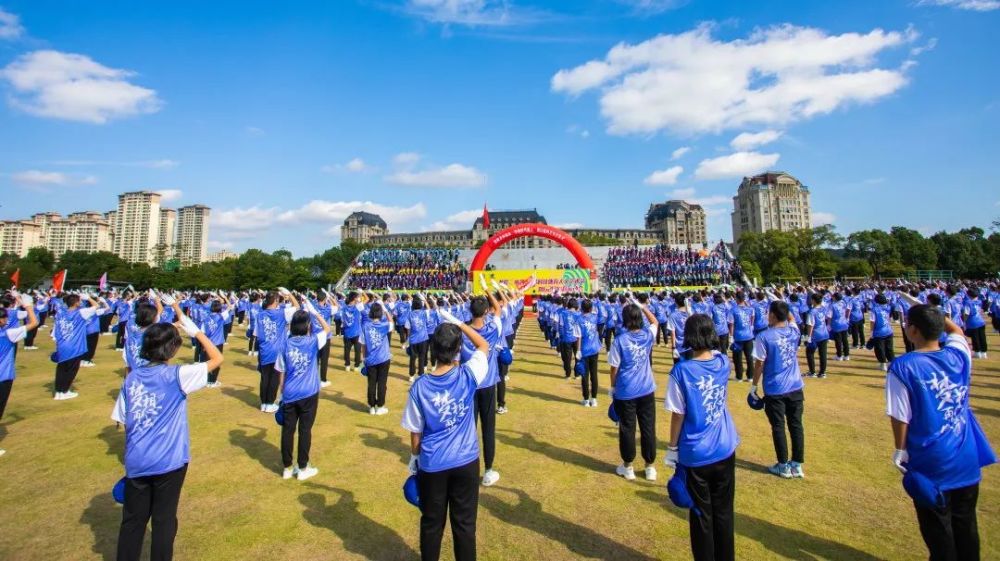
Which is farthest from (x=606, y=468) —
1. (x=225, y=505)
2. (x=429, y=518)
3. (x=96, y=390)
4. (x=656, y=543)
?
(x=96, y=390)

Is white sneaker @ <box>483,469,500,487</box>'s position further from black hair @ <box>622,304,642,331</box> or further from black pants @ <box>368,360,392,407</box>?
black pants @ <box>368,360,392,407</box>

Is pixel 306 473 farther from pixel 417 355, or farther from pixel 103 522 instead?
pixel 417 355

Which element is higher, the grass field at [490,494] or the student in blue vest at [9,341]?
the student in blue vest at [9,341]

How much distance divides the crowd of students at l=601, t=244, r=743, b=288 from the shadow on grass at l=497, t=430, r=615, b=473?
35.1 meters

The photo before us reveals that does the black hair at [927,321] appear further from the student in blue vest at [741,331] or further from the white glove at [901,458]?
the student in blue vest at [741,331]

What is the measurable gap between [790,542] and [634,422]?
1.82 metres

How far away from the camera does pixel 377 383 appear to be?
829 centimetres

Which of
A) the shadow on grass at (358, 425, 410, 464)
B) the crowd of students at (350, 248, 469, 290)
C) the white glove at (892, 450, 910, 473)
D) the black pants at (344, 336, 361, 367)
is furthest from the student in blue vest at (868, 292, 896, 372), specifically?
the crowd of students at (350, 248, 469, 290)

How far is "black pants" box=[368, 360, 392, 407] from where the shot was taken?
8.20m

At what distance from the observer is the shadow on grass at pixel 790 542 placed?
3842mm

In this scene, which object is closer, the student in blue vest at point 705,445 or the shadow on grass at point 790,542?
the student in blue vest at point 705,445

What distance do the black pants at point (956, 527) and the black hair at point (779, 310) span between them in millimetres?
2515

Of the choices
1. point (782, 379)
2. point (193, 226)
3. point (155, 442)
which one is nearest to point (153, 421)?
point (155, 442)

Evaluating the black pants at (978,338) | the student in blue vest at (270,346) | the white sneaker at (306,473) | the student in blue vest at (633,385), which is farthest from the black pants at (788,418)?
the black pants at (978,338)
